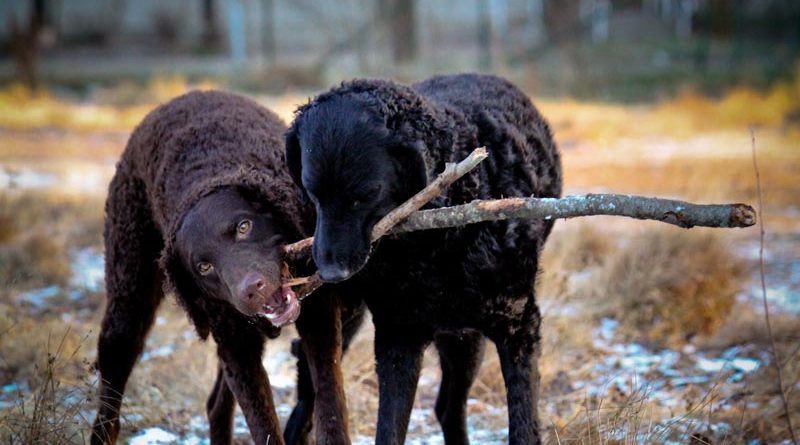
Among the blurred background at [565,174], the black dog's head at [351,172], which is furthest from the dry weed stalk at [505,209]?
the blurred background at [565,174]

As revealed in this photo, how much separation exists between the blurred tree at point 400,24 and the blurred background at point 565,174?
61mm

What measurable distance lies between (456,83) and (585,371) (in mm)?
2476

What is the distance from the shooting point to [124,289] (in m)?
5.07

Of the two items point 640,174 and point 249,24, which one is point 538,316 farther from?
point 249,24

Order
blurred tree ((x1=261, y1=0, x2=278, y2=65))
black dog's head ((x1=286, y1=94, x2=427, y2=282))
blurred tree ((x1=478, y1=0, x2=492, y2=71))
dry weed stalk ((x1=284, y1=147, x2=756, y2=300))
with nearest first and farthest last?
dry weed stalk ((x1=284, y1=147, x2=756, y2=300)) < black dog's head ((x1=286, y1=94, x2=427, y2=282)) < blurred tree ((x1=478, y1=0, x2=492, y2=71)) < blurred tree ((x1=261, y1=0, x2=278, y2=65))

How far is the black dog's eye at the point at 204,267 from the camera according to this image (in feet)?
13.5

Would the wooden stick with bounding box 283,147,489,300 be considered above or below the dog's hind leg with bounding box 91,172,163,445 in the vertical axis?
above

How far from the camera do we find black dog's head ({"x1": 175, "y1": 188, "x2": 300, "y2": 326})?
3.91 metres

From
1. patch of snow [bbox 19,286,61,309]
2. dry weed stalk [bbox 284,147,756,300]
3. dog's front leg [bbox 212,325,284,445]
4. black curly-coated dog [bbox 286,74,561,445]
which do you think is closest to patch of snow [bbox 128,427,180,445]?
dog's front leg [bbox 212,325,284,445]

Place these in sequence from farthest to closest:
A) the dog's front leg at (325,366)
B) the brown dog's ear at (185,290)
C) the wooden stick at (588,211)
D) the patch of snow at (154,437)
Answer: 1. the patch of snow at (154,437)
2. the dog's front leg at (325,366)
3. the brown dog's ear at (185,290)
4. the wooden stick at (588,211)

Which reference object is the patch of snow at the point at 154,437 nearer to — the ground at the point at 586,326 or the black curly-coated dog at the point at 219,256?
the ground at the point at 586,326

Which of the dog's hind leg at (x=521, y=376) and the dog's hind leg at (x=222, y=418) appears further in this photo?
the dog's hind leg at (x=222, y=418)

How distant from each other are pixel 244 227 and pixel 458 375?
5.39 ft

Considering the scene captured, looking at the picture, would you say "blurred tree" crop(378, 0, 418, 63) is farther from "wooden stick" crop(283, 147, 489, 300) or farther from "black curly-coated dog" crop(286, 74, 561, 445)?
"wooden stick" crop(283, 147, 489, 300)
